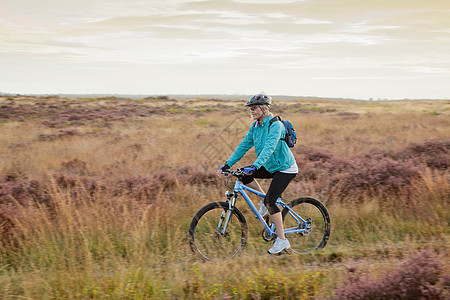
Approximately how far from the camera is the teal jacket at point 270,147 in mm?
5039

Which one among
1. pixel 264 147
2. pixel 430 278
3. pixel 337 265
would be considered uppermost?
pixel 264 147

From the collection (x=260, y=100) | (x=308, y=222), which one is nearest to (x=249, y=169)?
(x=260, y=100)

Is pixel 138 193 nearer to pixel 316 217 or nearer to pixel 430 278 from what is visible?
pixel 316 217

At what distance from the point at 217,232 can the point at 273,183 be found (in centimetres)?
109

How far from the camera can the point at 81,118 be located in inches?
1153

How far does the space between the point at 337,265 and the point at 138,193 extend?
4.31 meters

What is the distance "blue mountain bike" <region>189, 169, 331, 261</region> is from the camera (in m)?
5.29

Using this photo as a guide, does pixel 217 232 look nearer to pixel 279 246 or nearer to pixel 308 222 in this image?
pixel 279 246

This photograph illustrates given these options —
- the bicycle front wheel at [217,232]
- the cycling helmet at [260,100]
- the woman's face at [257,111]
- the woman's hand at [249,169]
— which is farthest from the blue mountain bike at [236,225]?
the cycling helmet at [260,100]

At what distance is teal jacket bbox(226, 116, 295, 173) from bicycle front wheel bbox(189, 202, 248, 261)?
748 mm

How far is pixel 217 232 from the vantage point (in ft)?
17.7

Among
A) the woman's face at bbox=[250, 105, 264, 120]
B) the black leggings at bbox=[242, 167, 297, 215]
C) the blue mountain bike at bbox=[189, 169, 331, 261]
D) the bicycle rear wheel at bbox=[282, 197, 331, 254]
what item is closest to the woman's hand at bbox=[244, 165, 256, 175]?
the blue mountain bike at bbox=[189, 169, 331, 261]

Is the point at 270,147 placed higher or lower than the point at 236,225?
higher

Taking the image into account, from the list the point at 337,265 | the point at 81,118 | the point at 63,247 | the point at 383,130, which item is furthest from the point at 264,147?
the point at 81,118
